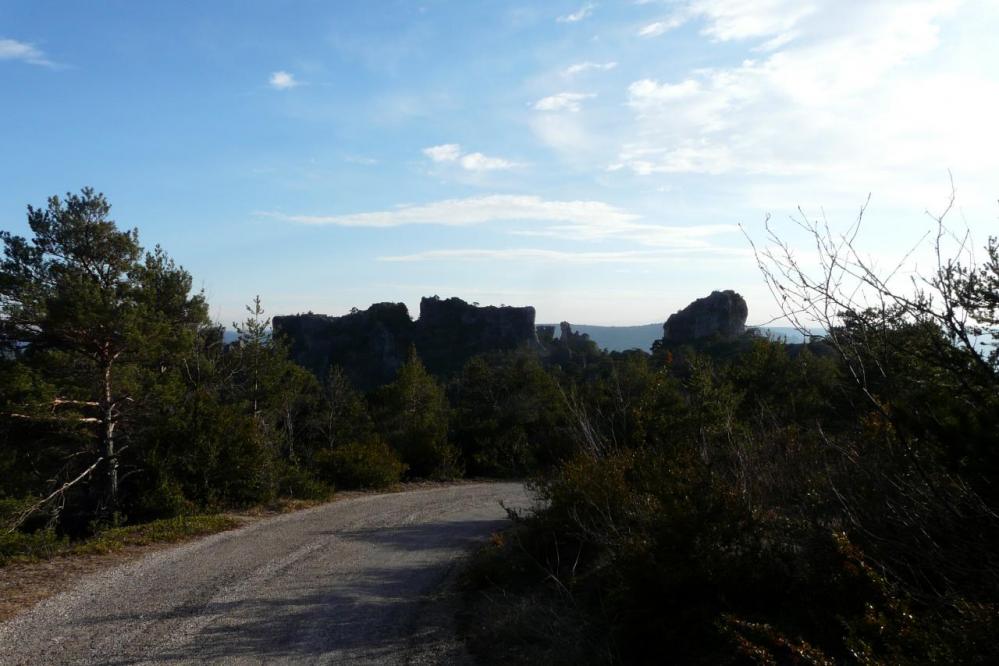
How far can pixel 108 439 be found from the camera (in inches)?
537

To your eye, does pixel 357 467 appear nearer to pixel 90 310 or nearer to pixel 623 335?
pixel 90 310

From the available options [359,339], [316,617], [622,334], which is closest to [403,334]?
[359,339]

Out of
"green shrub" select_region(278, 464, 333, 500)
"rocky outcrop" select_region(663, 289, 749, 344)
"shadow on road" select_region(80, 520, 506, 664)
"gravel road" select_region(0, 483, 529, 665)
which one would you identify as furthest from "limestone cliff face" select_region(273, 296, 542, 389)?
"shadow on road" select_region(80, 520, 506, 664)

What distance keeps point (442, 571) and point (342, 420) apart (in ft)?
59.6

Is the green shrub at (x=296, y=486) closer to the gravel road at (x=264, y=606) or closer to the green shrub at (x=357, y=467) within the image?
the green shrub at (x=357, y=467)

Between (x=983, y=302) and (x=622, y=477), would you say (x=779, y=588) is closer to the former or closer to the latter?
(x=983, y=302)

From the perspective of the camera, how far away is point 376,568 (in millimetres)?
9922

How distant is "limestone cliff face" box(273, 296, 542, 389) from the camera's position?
79125 millimetres

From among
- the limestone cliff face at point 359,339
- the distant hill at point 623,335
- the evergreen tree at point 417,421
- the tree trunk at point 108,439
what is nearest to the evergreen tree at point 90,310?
the tree trunk at point 108,439

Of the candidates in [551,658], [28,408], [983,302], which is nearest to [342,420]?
[28,408]

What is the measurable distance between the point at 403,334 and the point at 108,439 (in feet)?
227

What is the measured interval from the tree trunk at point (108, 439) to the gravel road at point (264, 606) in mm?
3096

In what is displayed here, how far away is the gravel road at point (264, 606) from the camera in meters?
6.49

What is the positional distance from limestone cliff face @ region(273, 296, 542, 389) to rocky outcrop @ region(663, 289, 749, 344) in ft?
52.2
